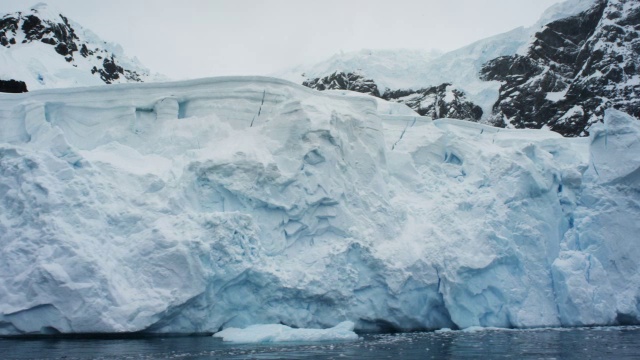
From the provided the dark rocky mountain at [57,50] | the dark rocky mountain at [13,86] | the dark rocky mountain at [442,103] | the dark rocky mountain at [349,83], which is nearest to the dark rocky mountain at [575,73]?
the dark rocky mountain at [442,103]

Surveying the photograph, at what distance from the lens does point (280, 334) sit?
40.2ft

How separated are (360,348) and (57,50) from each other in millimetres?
29661

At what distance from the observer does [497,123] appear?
2830cm

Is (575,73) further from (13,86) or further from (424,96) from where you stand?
(13,86)

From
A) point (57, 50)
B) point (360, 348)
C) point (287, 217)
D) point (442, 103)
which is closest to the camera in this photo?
point (360, 348)

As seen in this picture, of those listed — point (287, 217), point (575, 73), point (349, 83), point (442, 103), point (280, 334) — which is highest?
point (349, 83)

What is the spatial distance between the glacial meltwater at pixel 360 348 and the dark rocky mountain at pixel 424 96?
1703 cm

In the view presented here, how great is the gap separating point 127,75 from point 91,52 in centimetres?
263

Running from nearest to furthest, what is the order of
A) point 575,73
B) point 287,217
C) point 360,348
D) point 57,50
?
point 360,348 < point 287,217 < point 575,73 < point 57,50

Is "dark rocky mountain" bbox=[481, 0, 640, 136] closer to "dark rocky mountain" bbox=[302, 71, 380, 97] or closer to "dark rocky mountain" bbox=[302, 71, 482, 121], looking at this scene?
"dark rocky mountain" bbox=[302, 71, 482, 121]

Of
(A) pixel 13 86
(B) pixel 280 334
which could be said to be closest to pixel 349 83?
(A) pixel 13 86

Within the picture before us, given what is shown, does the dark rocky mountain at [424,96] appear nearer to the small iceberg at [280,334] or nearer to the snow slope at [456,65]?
the snow slope at [456,65]

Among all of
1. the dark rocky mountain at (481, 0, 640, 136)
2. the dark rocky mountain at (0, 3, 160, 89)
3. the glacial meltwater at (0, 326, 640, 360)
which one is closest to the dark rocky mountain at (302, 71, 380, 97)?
the dark rocky mountain at (481, 0, 640, 136)

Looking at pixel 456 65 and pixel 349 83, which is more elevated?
pixel 456 65
